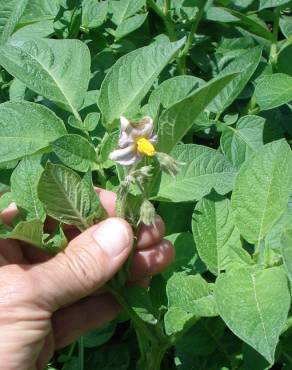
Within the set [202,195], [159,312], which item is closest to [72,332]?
[159,312]

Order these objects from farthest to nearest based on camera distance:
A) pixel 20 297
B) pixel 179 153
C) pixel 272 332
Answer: pixel 179 153, pixel 20 297, pixel 272 332

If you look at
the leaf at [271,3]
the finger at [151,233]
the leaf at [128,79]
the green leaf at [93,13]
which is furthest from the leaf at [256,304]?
the green leaf at [93,13]

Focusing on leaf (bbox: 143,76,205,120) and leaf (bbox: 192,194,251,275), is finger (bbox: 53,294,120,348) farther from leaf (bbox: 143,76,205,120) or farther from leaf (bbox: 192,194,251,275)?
leaf (bbox: 143,76,205,120)

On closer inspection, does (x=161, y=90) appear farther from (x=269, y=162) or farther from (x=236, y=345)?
(x=236, y=345)

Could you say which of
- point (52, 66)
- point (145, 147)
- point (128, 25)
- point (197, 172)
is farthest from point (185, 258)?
point (128, 25)

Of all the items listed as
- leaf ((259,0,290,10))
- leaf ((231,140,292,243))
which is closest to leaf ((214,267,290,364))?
leaf ((231,140,292,243))

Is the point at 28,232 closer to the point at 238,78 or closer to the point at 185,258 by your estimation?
the point at 185,258
